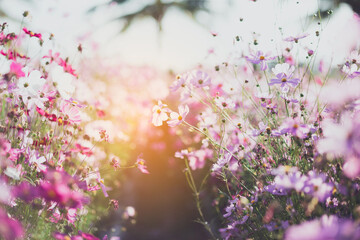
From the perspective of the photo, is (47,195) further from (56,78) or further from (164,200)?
(164,200)

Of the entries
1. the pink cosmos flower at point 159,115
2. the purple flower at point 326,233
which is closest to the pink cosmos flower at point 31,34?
the pink cosmos flower at point 159,115

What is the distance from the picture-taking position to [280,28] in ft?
4.85

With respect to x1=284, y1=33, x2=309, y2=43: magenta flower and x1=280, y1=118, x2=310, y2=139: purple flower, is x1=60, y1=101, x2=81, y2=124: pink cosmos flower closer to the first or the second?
x1=280, y1=118, x2=310, y2=139: purple flower

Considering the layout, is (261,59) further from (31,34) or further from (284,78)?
(31,34)

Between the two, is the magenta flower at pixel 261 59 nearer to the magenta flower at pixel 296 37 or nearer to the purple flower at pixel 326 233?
the magenta flower at pixel 296 37

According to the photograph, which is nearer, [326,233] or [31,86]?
[326,233]

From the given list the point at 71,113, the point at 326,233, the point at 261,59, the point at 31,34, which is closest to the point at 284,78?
the point at 261,59

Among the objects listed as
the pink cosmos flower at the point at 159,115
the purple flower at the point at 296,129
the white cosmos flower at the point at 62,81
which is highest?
the purple flower at the point at 296,129

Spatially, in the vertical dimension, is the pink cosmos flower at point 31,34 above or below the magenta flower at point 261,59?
below

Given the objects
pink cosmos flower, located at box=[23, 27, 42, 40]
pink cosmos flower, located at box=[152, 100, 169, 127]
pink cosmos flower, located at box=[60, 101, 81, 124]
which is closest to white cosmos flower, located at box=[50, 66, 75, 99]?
pink cosmos flower, located at box=[60, 101, 81, 124]

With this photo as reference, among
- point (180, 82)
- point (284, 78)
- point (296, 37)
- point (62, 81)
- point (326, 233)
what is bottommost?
point (62, 81)

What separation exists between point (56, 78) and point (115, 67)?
481 cm

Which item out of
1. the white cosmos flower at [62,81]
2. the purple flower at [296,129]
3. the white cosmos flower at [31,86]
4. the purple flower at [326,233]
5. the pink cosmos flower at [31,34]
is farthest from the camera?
the pink cosmos flower at [31,34]

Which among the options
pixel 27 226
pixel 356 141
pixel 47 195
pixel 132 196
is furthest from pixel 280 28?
pixel 132 196
